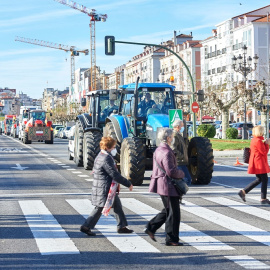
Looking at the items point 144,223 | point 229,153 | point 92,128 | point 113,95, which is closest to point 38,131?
point 229,153

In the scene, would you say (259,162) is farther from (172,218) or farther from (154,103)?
(154,103)

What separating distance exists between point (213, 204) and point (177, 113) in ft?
15.6

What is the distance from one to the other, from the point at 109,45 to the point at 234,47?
65372 mm

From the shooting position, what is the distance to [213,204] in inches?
552

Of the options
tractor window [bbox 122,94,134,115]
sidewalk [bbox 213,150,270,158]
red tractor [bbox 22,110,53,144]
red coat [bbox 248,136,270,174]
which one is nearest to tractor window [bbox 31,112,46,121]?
red tractor [bbox 22,110,53,144]

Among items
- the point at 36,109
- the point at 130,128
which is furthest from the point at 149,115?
the point at 36,109

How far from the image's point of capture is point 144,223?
11.4m

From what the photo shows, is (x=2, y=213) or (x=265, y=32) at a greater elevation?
(x=265, y=32)

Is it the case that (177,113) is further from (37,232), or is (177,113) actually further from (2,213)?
(37,232)

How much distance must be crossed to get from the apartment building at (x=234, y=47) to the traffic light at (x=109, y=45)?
4882 centimetres

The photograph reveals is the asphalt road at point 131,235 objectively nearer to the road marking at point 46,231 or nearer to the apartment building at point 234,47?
the road marking at point 46,231

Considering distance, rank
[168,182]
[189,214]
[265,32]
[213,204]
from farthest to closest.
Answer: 1. [265,32]
2. [213,204]
3. [189,214]
4. [168,182]

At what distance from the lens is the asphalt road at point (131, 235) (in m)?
8.18

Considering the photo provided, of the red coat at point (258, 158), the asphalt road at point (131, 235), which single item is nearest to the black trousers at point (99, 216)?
the asphalt road at point (131, 235)
